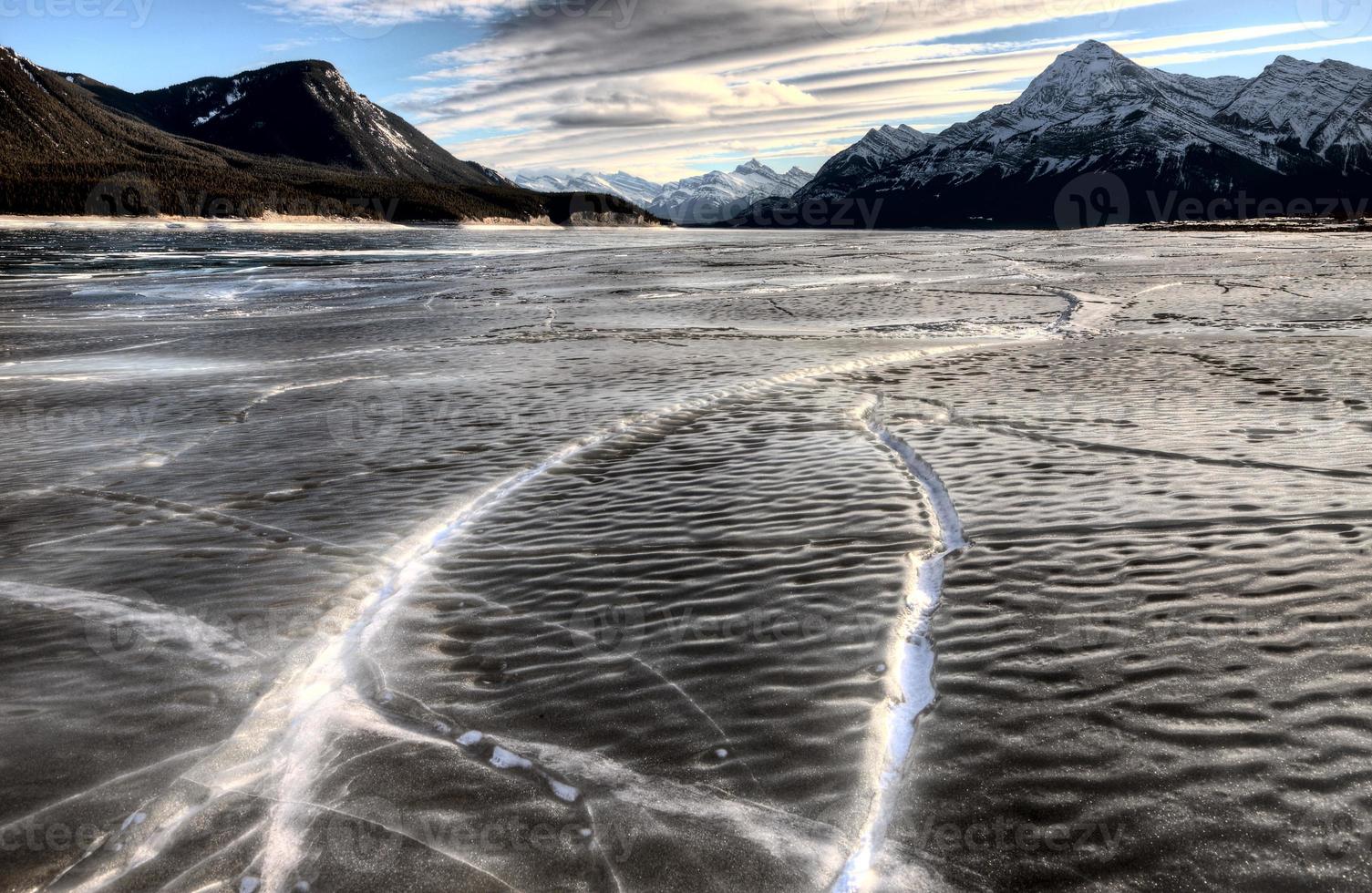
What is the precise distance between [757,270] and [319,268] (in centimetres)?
1984

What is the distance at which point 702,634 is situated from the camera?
4816 mm

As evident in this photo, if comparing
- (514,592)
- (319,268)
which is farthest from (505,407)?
(319,268)

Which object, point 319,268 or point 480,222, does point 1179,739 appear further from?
point 480,222
